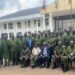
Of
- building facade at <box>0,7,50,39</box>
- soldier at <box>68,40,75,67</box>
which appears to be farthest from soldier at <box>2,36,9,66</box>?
building facade at <box>0,7,50,39</box>

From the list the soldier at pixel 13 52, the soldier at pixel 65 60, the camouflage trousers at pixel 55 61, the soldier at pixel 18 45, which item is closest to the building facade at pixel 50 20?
the soldier at pixel 13 52

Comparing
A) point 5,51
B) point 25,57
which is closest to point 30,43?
point 25,57

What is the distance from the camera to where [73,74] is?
16344 millimetres

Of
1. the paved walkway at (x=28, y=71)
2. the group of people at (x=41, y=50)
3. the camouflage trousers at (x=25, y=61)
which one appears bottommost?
the paved walkway at (x=28, y=71)

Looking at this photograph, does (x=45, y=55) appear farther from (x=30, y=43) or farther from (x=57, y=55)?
(x=30, y=43)

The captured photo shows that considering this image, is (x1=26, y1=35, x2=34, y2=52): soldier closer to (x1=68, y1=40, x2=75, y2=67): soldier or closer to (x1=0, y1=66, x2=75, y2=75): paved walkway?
(x1=0, y1=66, x2=75, y2=75): paved walkway

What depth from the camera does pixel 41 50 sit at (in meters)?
18.4

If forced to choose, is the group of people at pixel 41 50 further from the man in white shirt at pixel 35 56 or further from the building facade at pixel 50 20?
the building facade at pixel 50 20

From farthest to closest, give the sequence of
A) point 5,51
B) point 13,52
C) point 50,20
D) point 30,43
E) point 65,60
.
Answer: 1. point 50,20
2. point 5,51
3. point 13,52
4. point 30,43
5. point 65,60

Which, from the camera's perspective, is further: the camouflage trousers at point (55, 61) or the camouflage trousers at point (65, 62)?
the camouflage trousers at point (55, 61)

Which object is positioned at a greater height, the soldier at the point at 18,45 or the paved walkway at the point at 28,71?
the soldier at the point at 18,45

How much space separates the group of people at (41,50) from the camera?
17062mm

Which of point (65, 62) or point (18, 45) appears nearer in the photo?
point (65, 62)

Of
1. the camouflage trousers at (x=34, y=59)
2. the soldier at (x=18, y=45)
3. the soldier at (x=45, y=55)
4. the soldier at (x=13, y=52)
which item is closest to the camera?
the soldier at (x=45, y=55)
